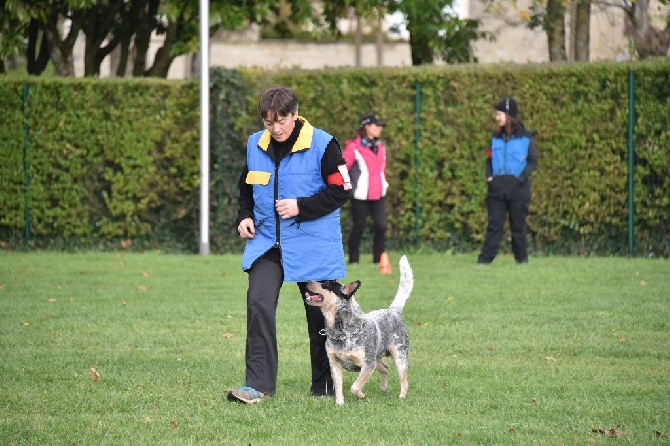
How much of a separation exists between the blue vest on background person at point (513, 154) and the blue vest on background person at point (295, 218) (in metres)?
9.00

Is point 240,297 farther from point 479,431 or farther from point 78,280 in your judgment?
point 479,431

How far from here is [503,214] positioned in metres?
16.5

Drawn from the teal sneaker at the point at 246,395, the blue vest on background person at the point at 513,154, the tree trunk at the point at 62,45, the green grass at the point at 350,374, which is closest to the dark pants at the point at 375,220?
the green grass at the point at 350,374

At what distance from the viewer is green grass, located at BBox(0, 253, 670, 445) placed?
6.73 metres

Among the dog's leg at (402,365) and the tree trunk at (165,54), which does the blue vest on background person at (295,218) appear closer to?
the dog's leg at (402,365)

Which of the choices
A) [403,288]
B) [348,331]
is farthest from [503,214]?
[348,331]

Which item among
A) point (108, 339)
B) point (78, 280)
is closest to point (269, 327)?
point (108, 339)

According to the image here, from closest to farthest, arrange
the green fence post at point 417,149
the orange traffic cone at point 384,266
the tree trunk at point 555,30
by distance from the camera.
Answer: the orange traffic cone at point 384,266
the green fence post at point 417,149
the tree trunk at point 555,30

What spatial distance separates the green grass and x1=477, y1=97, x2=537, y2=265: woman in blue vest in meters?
1.12

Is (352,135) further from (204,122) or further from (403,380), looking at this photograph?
(403,380)

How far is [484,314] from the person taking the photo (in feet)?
38.0

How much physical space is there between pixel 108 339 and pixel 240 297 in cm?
311

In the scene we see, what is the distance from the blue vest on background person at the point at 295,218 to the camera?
7461mm

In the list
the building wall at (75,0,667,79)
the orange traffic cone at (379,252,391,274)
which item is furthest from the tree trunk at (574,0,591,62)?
the building wall at (75,0,667,79)
